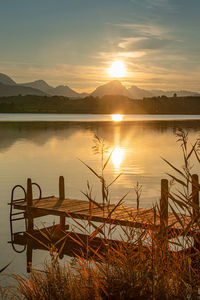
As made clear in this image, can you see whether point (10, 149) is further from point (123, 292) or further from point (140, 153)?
point (123, 292)

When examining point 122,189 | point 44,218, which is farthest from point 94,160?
point 44,218

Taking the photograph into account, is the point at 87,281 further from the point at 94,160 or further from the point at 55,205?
the point at 94,160

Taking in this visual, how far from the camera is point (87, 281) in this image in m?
5.84

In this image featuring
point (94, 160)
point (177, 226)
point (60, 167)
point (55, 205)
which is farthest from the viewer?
point (94, 160)

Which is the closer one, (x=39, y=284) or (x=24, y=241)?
(x=39, y=284)

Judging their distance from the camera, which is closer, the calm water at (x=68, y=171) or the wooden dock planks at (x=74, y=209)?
the wooden dock planks at (x=74, y=209)

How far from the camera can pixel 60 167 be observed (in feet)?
119

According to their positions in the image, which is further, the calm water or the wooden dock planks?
the calm water

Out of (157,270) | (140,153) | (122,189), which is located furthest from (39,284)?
(140,153)

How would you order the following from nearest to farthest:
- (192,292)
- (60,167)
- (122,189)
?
(192,292), (122,189), (60,167)

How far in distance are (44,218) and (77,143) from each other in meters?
44.7

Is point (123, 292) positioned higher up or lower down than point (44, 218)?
higher up

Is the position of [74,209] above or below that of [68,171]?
above

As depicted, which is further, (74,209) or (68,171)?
(68,171)
